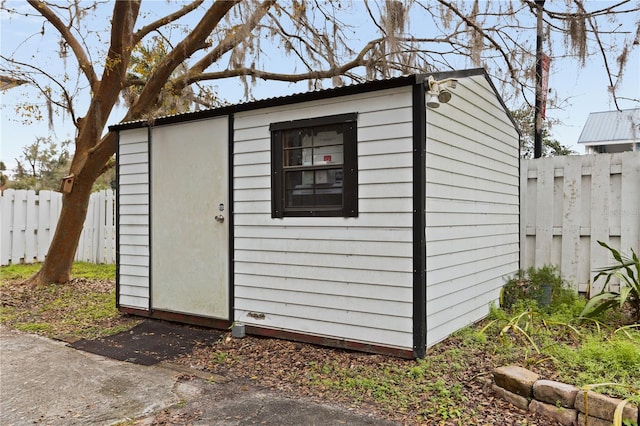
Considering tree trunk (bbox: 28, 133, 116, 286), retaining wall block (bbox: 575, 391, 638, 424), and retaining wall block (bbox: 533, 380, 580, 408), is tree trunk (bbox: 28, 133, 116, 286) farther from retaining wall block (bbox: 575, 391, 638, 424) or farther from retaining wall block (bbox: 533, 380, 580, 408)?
retaining wall block (bbox: 575, 391, 638, 424)

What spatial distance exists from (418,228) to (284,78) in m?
5.43

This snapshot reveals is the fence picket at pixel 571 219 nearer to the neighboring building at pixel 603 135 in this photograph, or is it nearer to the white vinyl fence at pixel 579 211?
the white vinyl fence at pixel 579 211

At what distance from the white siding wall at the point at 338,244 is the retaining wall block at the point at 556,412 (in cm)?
112

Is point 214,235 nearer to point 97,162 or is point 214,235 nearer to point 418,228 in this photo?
point 418,228

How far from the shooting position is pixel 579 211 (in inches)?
234

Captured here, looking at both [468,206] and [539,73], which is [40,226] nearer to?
[468,206]

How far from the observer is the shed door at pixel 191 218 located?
521 cm

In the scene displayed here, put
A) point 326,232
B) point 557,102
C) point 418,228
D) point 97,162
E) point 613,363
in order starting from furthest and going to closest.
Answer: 1. point 97,162
2. point 557,102
3. point 326,232
4. point 418,228
5. point 613,363

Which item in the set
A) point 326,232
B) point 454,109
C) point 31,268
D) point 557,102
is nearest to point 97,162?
point 31,268

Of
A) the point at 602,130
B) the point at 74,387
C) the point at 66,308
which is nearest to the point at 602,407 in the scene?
the point at 74,387

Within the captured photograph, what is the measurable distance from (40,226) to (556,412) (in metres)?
11.4

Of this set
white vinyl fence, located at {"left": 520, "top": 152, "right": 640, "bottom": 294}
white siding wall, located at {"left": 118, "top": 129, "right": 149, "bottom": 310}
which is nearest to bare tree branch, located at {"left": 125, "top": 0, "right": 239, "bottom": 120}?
white siding wall, located at {"left": 118, "top": 129, "right": 149, "bottom": 310}

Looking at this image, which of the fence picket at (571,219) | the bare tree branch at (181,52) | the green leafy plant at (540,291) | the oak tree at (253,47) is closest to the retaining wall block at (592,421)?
the green leafy plant at (540,291)

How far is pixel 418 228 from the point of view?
12.9 ft
